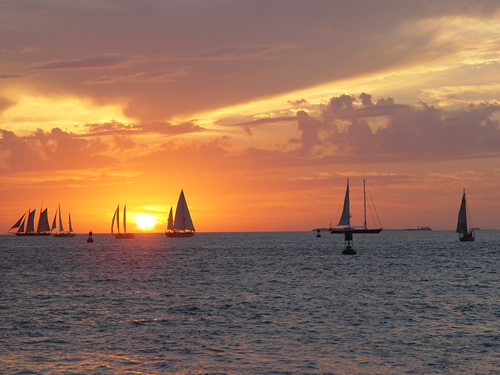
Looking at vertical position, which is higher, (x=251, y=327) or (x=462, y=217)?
(x=462, y=217)

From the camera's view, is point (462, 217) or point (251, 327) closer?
point (251, 327)

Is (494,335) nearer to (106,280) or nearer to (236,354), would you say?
(236,354)

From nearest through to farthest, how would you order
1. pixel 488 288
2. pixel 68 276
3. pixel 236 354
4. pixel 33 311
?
pixel 236 354
pixel 33 311
pixel 488 288
pixel 68 276

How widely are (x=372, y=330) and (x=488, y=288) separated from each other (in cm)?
2948

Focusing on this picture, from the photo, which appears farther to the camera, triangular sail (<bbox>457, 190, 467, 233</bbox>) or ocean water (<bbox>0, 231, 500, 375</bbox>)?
triangular sail (<bbox>457, 190, 467, 233</bbox>)

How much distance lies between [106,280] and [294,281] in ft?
75.5

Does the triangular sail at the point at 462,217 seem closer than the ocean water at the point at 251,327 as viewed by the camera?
No

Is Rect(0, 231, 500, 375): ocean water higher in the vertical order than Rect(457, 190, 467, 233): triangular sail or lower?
lower

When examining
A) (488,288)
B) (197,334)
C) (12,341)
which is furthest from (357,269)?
(12,341)

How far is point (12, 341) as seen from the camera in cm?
3158

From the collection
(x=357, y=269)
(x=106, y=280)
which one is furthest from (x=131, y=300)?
(x=357, y=269)

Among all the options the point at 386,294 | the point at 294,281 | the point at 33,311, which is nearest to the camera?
the point at 33,311

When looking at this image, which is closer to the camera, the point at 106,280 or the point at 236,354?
the point at 236,354

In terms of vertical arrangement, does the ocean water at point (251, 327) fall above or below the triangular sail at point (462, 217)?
below
